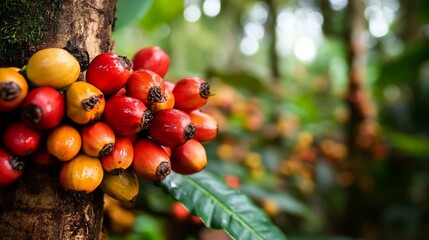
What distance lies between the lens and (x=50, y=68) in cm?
63

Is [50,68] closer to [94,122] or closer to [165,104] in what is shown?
[94,122]

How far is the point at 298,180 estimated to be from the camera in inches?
106

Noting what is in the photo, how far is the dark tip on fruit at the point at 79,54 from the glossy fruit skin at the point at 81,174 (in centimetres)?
14

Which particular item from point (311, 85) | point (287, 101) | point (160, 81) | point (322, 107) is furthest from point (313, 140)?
point (160, 81)

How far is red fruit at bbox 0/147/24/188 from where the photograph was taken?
24.4 inches

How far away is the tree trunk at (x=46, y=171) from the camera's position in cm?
66

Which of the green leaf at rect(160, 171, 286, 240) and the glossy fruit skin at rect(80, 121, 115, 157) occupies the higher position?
the glossy fruit skin at rect(80, 121, 115, 157)

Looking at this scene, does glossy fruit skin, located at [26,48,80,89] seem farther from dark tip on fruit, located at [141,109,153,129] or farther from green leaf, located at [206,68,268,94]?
green leaf, located at [206,68,268,94]

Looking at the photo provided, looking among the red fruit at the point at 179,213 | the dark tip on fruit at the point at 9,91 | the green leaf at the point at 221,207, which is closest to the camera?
the dark tip on fruit at the point at 9,91

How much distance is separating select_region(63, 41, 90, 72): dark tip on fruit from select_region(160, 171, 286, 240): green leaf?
0.33 meters

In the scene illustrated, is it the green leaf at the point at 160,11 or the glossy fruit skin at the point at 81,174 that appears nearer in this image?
the glossy fruit skin at the point at 81,174

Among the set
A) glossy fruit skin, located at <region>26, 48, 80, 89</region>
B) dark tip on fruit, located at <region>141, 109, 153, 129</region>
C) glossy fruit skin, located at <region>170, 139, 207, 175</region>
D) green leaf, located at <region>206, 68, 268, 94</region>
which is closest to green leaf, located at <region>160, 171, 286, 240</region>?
glossy fruit skin, located at <region>170, 139, 207, 175</region>

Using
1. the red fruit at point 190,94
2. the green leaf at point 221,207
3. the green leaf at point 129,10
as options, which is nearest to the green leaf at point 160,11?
the green leaf at point 129,10

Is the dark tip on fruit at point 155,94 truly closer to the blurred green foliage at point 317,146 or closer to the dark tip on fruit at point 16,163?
the dark tip on fruit at point 16,163
